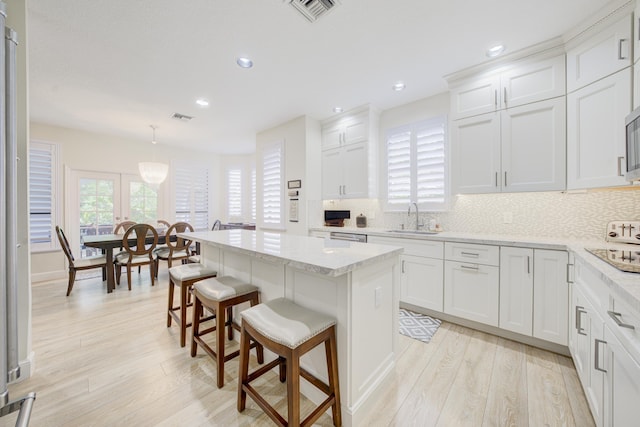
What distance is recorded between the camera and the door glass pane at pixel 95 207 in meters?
4.68

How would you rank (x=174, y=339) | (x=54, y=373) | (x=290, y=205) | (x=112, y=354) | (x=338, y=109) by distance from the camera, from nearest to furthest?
(x=54, y=373)
(x=112, y=354)
(x=174, y=339)
(x=338, y=109)
(x=290, y=205)

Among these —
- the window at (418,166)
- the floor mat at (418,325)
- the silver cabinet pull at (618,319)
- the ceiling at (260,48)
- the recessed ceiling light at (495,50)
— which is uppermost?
the ceiling at (260,48)

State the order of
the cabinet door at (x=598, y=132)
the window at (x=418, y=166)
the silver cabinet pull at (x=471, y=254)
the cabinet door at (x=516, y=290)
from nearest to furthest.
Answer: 1. the cabinet door at (x=598, y=132)
2. the cabinet door at (x=516, y=290)
3. the silver cabinet pull at (x=471, y=254)
4. the window at (x=418, y=166)

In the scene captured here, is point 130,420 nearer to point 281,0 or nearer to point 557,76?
point 281,0

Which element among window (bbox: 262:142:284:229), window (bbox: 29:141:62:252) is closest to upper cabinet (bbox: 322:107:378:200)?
window (bbox: 262:142:284:229)

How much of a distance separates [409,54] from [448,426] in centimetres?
289

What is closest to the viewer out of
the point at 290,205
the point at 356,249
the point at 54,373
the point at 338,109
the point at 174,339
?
the point at 356,249

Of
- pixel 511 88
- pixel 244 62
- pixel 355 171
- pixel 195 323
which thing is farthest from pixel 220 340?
pixel 511 88

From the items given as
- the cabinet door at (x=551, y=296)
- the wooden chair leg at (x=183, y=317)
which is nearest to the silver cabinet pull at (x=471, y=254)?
the cabinet door at (x=551, y=296)

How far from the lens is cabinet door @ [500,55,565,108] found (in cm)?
216

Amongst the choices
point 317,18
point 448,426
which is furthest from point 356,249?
point 317,18

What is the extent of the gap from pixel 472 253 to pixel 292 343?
2031 millimetres

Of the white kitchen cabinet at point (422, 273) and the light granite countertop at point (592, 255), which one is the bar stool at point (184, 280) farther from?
the white kitchen cabinet at point (422, 273)

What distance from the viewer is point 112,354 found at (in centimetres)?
208
